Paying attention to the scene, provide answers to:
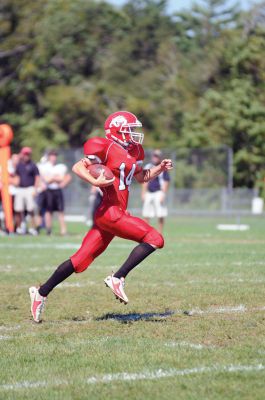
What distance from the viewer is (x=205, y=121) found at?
3969 centimetres

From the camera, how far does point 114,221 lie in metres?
6.46

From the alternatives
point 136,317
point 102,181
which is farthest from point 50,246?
point 102,181

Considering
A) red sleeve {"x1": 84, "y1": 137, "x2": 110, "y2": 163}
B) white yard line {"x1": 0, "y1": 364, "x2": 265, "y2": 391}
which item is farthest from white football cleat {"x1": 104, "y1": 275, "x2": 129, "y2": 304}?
white yard line {"x1": 0, "y1": 364, "x2": 265, "y2": 391}

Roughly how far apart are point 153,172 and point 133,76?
165 feet

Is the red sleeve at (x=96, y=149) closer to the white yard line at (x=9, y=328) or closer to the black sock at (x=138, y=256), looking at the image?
the black sock at (x=138, y=256)

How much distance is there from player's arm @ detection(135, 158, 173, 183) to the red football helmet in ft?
1.32

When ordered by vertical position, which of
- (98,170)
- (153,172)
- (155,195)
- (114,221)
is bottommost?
(155,195)

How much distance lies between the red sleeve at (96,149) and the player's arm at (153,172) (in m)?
0.56

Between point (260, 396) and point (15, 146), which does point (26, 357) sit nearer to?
point (260, 396)

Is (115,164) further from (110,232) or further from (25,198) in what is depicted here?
(25,198)

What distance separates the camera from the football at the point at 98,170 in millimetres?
6367

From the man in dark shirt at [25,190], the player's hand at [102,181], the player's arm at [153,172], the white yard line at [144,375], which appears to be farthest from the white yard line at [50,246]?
the white yard line at [144,375]

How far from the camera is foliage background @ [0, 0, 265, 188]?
38625 mm

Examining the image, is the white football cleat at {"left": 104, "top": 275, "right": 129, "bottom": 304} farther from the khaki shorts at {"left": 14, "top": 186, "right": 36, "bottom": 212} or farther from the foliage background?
the foliage background
